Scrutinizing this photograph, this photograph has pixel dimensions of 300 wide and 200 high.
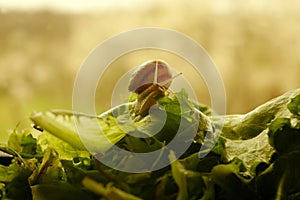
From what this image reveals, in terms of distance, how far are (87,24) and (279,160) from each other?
994 mm

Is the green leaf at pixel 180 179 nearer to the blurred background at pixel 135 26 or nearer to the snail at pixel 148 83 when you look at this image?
the snail at pixel 148 83

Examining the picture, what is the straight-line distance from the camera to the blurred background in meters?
1.28

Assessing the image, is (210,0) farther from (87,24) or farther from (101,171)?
(101,171)

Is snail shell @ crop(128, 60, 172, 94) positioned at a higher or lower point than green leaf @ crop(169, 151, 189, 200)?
higher

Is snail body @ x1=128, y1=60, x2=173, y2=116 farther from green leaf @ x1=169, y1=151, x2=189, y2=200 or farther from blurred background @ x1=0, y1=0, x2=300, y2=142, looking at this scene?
blurred background @ x1=0, y1=0, x2=300, y2=142

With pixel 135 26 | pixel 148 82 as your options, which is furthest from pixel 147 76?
pixel 135 26

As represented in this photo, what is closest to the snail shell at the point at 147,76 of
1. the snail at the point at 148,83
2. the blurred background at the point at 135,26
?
the snail at the point at 148,83

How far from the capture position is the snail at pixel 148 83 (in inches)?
14.6

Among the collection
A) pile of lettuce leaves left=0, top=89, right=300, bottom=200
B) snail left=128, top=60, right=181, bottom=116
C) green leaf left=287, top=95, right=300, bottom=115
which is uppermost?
snail left=128, top=60, right=181, bottom=116

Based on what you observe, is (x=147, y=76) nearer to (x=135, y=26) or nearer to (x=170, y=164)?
(x=170, y=164)

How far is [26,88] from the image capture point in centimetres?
130

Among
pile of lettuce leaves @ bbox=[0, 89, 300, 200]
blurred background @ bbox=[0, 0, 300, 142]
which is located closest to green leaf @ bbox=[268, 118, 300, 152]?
pile of lettuce leaves @ bbox=[0, 89, 300, 200]

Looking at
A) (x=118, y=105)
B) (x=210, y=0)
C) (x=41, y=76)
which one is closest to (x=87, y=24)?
(x=41, y=76)

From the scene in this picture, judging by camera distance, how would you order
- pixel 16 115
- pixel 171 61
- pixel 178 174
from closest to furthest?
pixel 178 174, pixel 171 61, pixel 16 115
